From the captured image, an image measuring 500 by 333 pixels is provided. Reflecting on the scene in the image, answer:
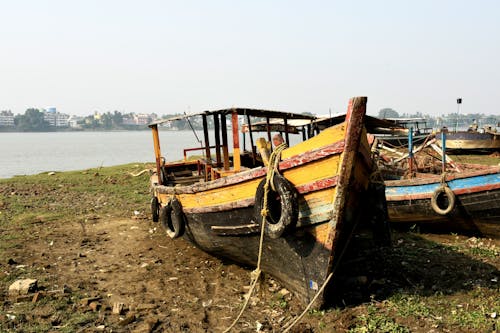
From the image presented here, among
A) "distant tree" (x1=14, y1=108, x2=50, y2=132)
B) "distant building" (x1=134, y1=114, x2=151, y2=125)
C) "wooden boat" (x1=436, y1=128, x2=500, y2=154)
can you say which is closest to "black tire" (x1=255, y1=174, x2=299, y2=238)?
"wooden boat" (x1=436, y1=128, x2=500, y2=154)

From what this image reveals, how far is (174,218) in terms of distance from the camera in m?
7.31

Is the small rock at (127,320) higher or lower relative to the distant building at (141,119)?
lower

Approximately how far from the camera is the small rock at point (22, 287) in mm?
5719

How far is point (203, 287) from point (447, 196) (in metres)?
5.12

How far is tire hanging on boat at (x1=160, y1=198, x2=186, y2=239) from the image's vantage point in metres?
7.17

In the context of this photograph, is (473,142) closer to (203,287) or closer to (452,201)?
(452,201)

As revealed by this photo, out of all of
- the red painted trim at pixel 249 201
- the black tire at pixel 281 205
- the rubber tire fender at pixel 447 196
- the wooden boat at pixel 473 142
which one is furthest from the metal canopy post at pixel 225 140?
the wooden boat at pixel 473 142

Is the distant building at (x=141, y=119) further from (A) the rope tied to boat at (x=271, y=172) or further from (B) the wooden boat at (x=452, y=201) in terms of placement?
(A) the rope tied to boat at (x=271, y=172)

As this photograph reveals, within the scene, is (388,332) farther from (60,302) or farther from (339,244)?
(60,302)

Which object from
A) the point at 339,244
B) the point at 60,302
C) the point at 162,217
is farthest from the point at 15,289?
the point at 339,244

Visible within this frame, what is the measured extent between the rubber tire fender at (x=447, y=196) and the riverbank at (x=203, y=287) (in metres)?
0.62

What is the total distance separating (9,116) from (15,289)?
20488cm

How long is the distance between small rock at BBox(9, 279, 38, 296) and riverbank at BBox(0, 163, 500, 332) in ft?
0.28

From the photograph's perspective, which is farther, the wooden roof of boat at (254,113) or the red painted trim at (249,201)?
the wooden roof of boat at (254,113)
